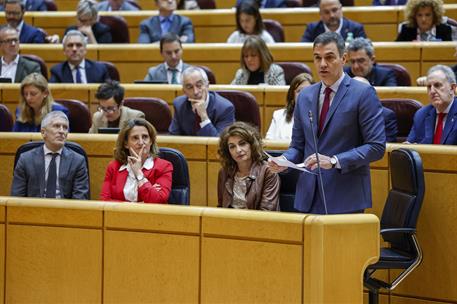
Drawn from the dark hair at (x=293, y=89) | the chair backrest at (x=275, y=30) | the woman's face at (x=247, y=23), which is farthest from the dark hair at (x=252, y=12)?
the dark hair at (x=293, y=89)

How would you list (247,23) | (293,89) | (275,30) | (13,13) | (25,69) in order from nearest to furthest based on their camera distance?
(293,89), (25,69), (247,23), (275,30), (13,13)

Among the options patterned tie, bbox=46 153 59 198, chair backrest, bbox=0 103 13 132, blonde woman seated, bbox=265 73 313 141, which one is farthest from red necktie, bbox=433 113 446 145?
chair backrest, bbox=0 103 13 132

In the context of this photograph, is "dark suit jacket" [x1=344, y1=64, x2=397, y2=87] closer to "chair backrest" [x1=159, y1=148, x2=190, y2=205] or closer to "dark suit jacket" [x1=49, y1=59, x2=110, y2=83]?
"chair backrest" [x1=159, y1=148, x2=190, y2=205]

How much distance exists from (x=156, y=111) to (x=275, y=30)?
5.07ft

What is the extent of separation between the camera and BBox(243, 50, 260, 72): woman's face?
15.4 feet

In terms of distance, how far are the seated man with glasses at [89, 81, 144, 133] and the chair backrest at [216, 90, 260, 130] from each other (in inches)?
18.3

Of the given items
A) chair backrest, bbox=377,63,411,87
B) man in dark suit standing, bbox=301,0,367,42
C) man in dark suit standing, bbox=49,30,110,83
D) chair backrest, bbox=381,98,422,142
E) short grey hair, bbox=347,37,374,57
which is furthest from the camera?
man in dark suit standing, bbox=301,0,367,42

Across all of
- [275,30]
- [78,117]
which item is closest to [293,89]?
[78,117]

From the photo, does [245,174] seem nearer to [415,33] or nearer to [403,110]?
[403,110]

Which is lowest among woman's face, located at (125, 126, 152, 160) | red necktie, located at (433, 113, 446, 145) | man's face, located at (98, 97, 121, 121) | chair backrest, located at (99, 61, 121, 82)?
woman's face, located at (125, 126, 152, 160)

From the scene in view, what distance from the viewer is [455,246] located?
3.12m

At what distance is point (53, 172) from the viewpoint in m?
3.61

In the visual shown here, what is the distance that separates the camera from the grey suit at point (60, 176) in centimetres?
360

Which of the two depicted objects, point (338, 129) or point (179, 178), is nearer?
point (338, 129)
